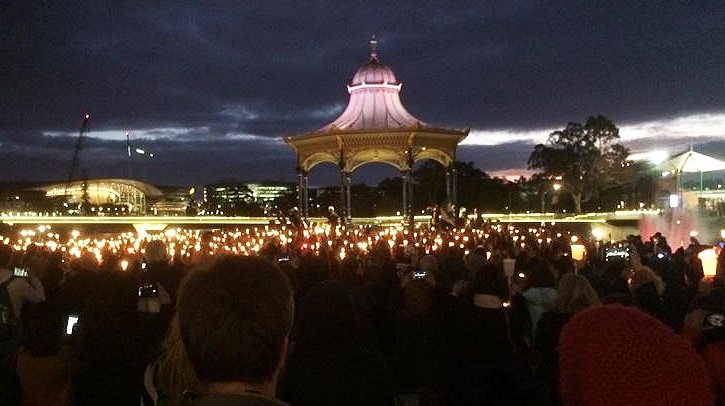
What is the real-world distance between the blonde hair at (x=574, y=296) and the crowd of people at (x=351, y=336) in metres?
0.01

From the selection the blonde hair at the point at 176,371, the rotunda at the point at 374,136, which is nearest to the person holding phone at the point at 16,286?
the blonde hair at the point at 176,371

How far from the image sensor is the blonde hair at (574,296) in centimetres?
624

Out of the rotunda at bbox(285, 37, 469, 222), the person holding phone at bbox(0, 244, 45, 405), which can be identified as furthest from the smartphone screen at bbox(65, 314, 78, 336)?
the rotunda at bbox(285, 37, 469, 222)

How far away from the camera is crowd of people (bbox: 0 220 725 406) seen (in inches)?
86.7

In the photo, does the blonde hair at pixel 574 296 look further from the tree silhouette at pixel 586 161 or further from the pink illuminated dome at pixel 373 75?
the tree silhouette at pixel 586 161

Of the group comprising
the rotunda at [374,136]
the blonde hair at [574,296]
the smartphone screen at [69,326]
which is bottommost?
the smartphone screen at [69,326]

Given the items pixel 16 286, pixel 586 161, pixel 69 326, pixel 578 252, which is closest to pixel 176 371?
pixel 69 326

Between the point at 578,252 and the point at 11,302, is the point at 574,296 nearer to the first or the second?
the point at 11,302

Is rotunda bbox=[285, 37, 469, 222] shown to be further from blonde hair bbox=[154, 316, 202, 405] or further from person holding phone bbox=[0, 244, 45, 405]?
blonde hair bbox=[154, 316, 202, 405]

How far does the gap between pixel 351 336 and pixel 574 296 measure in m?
2.40

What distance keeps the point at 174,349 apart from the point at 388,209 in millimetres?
74012

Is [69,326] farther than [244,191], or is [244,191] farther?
[244,191]

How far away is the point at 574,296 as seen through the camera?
6266 millimetres

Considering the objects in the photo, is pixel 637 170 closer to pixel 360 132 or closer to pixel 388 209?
pixel 388 209
